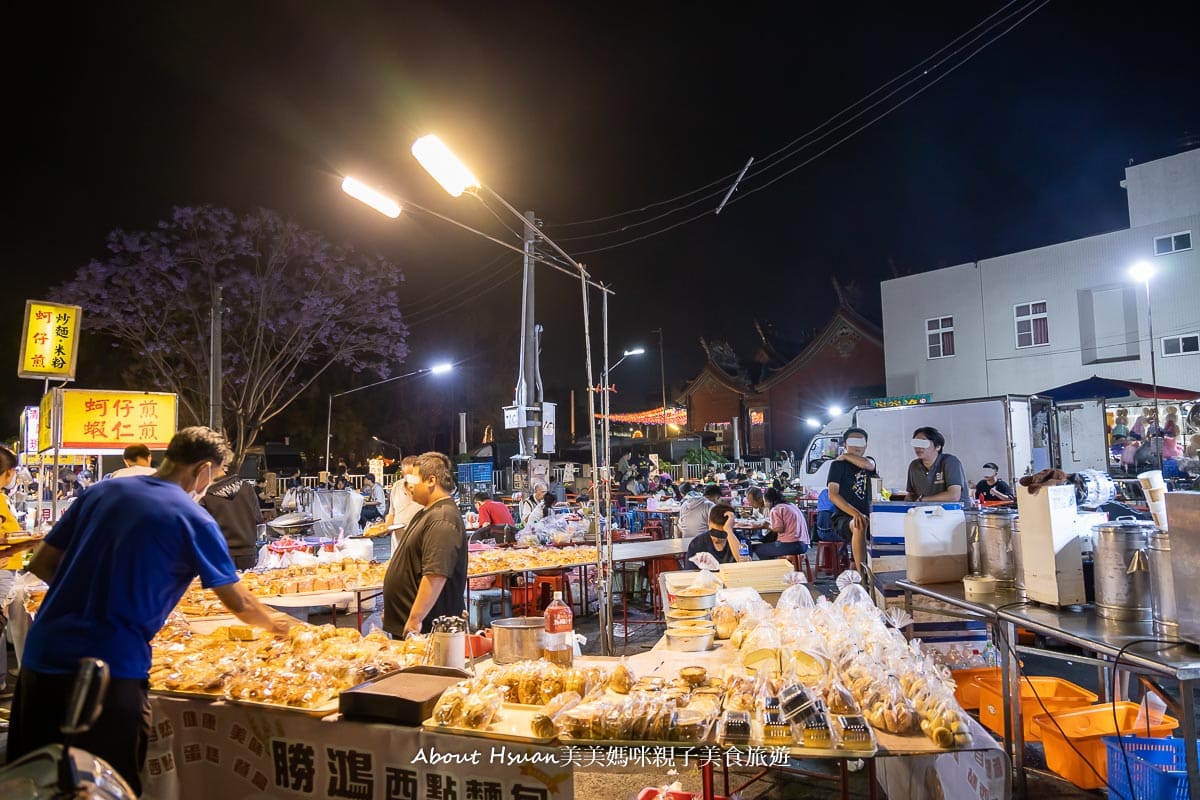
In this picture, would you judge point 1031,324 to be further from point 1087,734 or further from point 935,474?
point 1087,734

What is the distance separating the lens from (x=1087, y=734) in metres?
4.18

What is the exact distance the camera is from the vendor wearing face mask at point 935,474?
270 inches

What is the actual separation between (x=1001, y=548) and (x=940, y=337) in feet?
70.6

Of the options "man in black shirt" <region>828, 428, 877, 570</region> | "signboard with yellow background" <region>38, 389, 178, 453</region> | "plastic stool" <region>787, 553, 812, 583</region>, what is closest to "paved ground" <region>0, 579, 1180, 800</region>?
"man in black shirt" <region>828, 428, 877, 570</region>

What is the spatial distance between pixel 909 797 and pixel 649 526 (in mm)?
10088

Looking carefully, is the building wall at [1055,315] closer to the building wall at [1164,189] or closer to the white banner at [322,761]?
the building wall at [1164,189]

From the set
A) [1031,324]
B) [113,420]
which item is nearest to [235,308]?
[113,420]

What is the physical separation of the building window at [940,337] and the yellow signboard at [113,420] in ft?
72.9

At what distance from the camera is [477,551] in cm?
923

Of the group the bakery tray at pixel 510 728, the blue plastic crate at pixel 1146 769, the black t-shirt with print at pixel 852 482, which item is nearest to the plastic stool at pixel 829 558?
the black t-shirt with print at pixel 852 482

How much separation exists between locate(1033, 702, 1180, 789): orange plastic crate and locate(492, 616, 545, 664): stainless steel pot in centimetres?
307

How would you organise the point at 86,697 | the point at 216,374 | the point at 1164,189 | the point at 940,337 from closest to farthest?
the point at 86,697 < the point at 216,374 < the point at 1164,189 < the point at 940,337

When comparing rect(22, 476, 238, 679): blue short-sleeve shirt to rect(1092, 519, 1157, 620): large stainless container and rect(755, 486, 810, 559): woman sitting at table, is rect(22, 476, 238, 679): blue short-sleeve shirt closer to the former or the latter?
rect(1092, 519, 1157, 620): large stainless container

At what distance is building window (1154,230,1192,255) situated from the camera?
1819 centimetres
